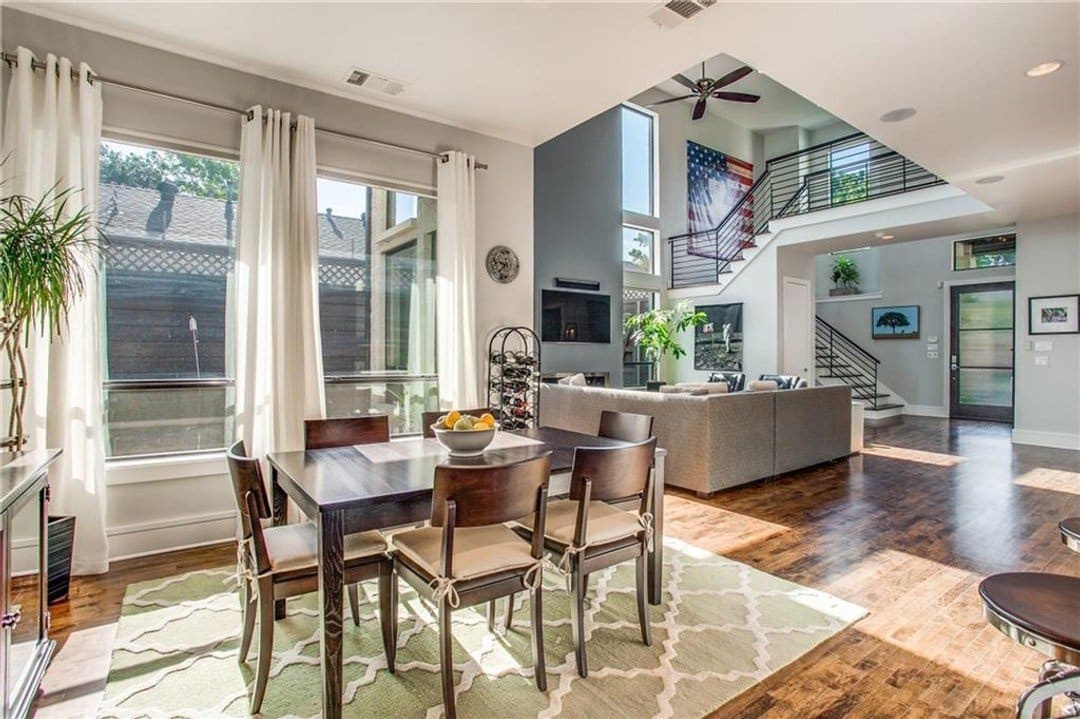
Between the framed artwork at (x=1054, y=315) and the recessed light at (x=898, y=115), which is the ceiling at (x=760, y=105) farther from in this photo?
the recessed light at (x=898, y=115)

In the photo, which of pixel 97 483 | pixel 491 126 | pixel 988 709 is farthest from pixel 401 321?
pixel 988 709

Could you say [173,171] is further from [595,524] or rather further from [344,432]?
[595,524]

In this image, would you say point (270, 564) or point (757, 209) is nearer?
point (270, 564)

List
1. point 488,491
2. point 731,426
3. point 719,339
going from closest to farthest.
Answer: point 488,491, point 731,426, point 719,339

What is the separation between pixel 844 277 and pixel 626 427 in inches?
385

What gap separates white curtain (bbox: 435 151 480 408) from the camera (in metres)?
4.39

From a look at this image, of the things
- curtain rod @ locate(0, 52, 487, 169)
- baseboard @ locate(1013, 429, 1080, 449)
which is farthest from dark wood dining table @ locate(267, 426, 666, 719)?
baseboard @ locate(1013, 429, 1080, 449)

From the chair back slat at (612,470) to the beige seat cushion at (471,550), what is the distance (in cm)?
29

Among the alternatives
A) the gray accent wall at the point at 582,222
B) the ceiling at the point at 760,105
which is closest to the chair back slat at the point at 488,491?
the gray accent wall at the point at 582,222

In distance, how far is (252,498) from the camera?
177 centimetres

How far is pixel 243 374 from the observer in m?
3.43

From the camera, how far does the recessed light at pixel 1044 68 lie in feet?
10.7

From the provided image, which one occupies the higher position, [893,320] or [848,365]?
[893,320]

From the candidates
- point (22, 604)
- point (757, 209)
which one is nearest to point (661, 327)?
point (757, 209)
